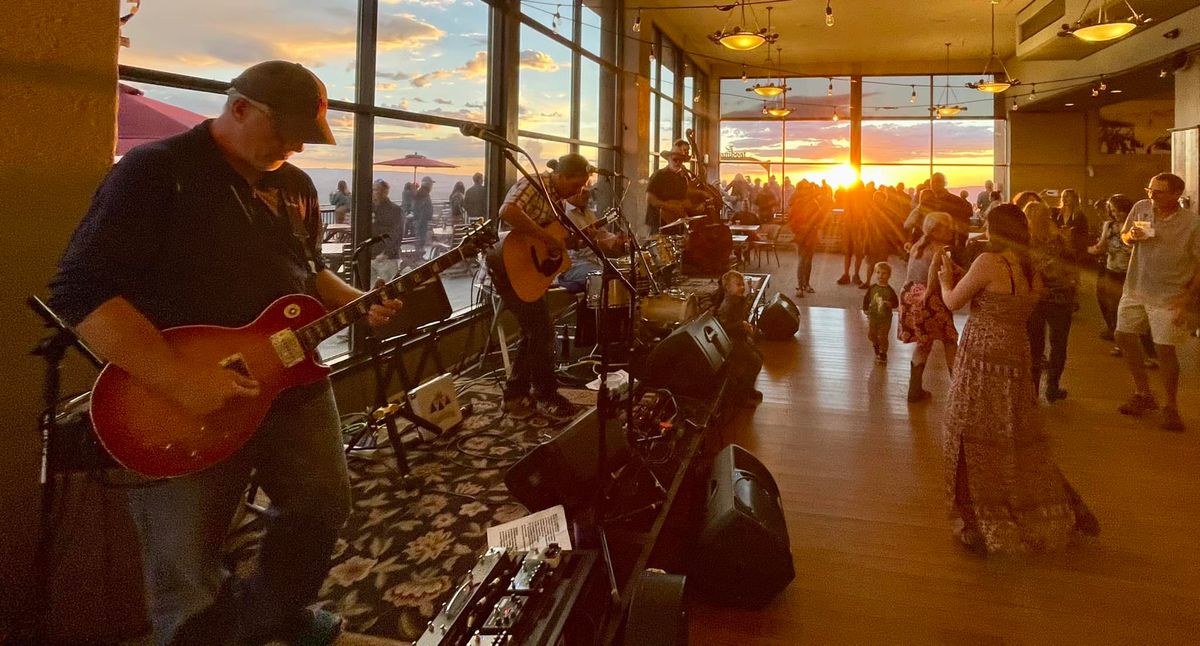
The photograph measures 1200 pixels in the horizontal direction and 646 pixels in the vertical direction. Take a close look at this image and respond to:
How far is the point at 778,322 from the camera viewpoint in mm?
7344

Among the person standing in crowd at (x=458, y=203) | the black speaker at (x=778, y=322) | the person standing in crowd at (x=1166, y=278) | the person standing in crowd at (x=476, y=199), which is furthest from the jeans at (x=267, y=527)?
the black speaker at (x=778, y=322)

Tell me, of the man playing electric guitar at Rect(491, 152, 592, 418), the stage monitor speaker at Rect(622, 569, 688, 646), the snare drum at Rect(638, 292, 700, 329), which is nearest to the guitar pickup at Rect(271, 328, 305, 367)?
the stage monitor speaker at Rect(622, 569, 688, 646)

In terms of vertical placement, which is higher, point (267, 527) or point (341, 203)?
point (341, 203)

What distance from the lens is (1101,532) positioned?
10.6 ft

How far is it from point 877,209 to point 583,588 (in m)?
9.47

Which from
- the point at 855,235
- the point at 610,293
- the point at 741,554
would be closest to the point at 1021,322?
the point at 741,554

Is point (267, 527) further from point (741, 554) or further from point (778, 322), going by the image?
point (778, 322)

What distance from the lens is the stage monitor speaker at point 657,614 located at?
182cm

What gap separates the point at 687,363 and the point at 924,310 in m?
1.82

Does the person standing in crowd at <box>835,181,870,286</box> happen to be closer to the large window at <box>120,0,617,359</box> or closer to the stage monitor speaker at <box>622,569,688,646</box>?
the large window at <box>120,0,617,359</box>

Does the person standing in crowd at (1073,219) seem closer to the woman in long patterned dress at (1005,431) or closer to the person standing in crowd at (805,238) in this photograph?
the person standing in crowd at (805,238)

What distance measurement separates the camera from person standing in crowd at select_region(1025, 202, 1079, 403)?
4.97m

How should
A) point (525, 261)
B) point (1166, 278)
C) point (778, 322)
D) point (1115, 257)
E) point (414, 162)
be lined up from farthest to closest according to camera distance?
point (778, 322), point (1115, 257), point (414, 162), point (1166, 278), point (525, 261)

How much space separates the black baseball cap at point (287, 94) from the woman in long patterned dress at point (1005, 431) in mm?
2718
